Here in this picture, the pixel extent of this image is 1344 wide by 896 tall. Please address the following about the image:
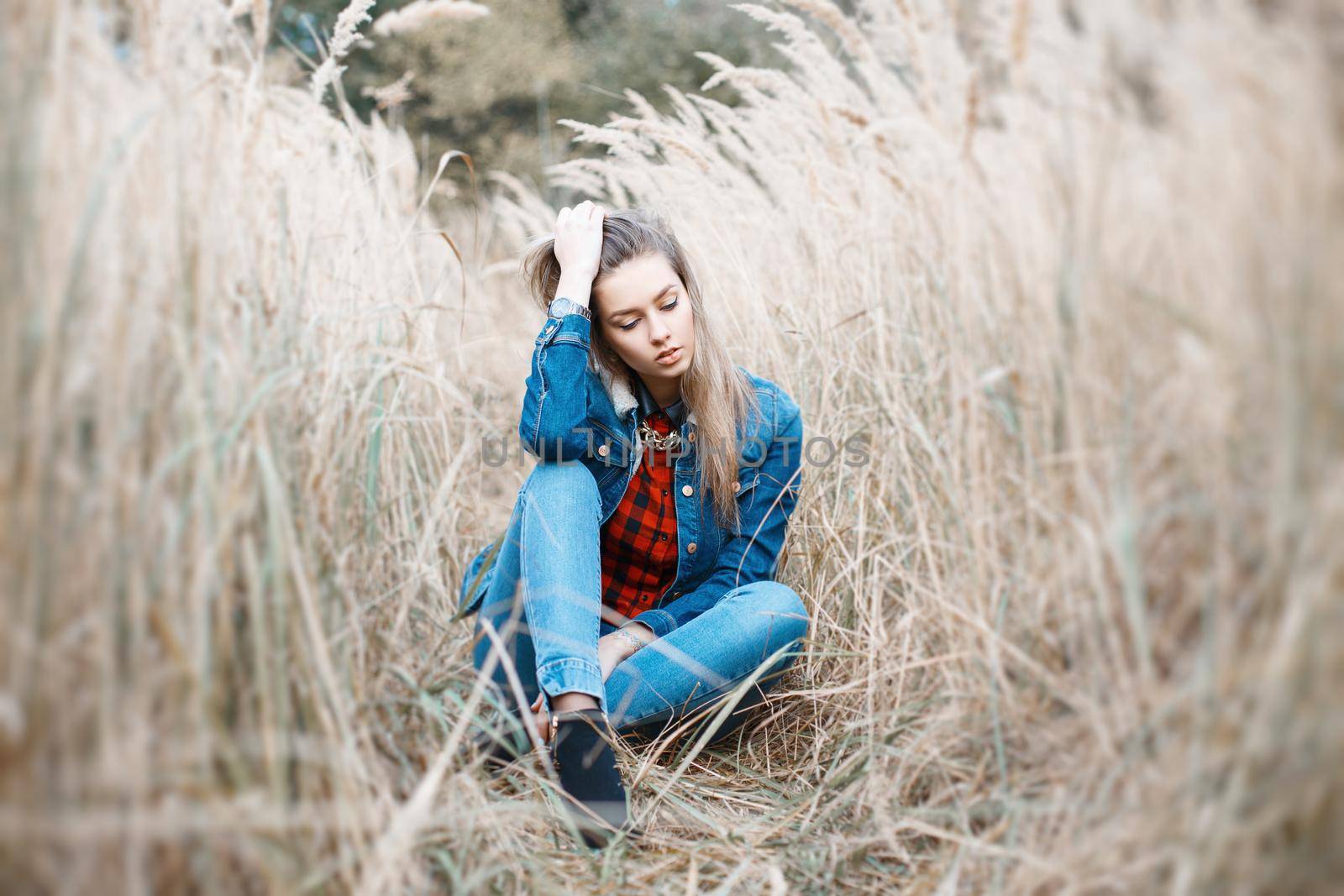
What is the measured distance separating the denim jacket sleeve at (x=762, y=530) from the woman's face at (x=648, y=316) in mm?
253

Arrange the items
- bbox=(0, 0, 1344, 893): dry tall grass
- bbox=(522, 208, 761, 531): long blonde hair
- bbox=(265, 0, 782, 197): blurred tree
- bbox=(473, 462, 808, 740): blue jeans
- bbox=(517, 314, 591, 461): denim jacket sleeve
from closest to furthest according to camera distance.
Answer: bbox=(0, 0, 1344, 893): dry tall grass → bbox=(473, 462, 808, 740): blue jeans → bbox=(517, 314, 591, 461): denim jacket sleeve → bbox=(522, 208, 761, 531): long blonde hair → bbox=(265, 0, 782, 197): blurred tree

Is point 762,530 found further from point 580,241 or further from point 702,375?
point 580,241

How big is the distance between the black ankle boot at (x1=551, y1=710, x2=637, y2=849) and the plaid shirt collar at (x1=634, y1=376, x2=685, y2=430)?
2.23 ft

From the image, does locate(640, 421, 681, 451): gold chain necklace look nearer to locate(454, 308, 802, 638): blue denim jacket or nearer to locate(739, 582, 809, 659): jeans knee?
locate(454, 308, 802, 638): blue denim jacket

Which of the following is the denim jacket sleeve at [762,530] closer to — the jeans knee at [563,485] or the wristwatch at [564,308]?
the jeans knee at [563,485]

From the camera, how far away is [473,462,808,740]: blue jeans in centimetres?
154

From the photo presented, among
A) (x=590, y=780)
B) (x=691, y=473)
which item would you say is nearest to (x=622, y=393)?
(x=691, y=473)

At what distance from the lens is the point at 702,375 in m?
1.82

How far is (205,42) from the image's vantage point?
3.83 feet

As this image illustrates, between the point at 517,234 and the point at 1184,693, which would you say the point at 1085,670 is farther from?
the point at 517,234

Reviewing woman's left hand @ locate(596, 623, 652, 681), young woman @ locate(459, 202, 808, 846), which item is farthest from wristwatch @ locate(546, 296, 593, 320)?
woman's left hand @ locate(596, 623, 652, 681)

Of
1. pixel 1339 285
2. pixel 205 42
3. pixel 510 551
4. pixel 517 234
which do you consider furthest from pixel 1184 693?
Answer: pixel 517 234

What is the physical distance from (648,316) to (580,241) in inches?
8.2

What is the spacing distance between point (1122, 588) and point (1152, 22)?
0.56 meters
